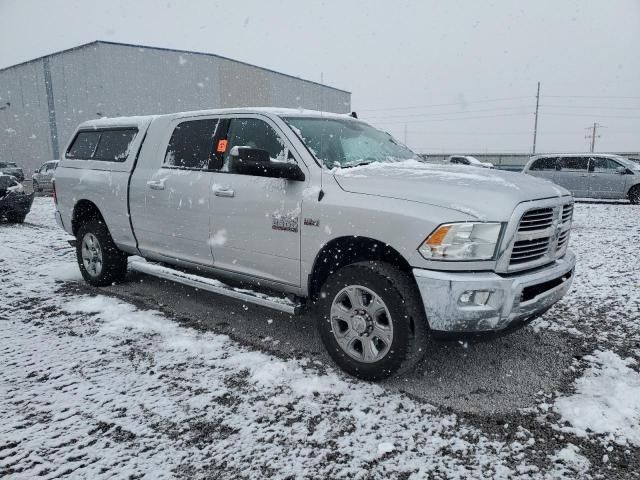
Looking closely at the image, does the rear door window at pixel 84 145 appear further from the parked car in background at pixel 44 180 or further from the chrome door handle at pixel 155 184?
the parked car in background at pixel 44 180

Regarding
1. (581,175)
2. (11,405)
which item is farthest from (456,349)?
(581,175)

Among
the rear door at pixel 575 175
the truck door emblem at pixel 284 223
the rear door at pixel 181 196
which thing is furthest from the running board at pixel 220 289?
the rear door at pixel 575 175

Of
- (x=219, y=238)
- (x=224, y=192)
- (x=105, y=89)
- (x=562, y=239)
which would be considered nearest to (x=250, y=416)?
(x=219, y=238)

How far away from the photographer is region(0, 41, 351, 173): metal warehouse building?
30.3 metres

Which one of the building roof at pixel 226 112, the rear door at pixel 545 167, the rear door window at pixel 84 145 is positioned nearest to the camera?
the building roof at pixel 226 112

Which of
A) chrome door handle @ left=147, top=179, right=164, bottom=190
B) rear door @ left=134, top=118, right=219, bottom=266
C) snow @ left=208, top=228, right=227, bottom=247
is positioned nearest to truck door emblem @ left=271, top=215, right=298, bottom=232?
snow @ left=208, top=228, right=227, bottom=247

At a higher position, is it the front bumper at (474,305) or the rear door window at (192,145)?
the rear door window at (192,145)

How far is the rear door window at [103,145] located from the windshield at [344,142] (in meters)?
2.26

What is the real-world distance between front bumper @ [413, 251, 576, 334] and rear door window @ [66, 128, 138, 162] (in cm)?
375

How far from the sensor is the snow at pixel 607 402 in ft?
8.43

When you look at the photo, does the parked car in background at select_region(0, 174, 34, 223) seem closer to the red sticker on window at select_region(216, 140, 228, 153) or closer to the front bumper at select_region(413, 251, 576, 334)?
the red sticker on window at select_region(216, 140, 228, 153)

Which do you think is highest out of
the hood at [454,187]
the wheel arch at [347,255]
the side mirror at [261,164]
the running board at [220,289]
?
the side mirror at [261,164]

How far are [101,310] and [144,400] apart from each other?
2005 mm

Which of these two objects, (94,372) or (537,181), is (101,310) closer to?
(94,372)
